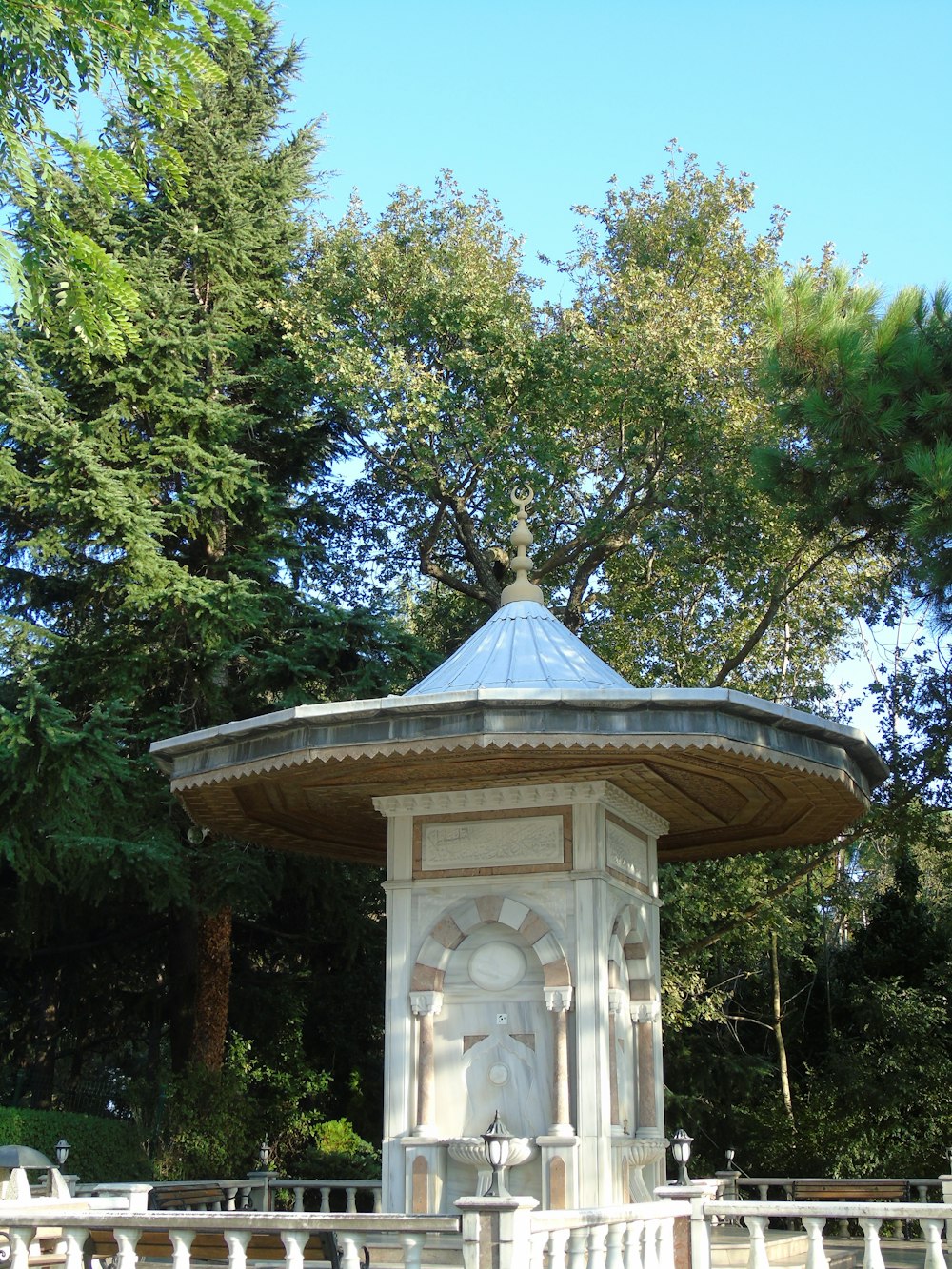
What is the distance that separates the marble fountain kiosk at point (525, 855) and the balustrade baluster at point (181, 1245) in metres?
3.41

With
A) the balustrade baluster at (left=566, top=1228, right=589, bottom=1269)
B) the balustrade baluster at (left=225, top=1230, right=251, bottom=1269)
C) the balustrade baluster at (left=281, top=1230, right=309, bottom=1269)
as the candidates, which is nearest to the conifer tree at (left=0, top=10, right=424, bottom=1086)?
the balustrade baluster at (left=225, top=1230, right=251, bottom=1269)

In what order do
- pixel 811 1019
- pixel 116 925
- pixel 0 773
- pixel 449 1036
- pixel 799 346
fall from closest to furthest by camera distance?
pixel 449 1036 → pixel 799 346 → pixel 0 773 → pixel 116 925 → pixel 811 1019

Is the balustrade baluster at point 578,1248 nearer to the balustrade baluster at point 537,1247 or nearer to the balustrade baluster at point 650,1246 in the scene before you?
the balustrade baluster at point 537,1247

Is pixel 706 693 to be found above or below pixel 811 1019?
above

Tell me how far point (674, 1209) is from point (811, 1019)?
15979 mm

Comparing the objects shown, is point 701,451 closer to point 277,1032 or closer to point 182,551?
point 182,551

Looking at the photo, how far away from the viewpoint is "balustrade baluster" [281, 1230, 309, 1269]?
7.52 meters

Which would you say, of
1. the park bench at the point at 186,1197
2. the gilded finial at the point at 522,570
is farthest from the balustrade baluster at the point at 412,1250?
the gilded finial at the point at 522,570

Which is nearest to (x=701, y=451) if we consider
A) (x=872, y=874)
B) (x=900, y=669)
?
(x=900, y=669)

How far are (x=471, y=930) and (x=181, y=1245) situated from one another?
4.22m

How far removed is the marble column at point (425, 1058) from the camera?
11148 mm

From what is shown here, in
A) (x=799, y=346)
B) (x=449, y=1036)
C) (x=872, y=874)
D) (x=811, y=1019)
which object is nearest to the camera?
(x=449, y=1036)

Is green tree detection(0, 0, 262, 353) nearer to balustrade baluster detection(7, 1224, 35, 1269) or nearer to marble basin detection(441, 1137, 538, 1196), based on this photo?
balustrade baluster detection(7, 1224, 35, 1269)

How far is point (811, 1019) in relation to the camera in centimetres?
2388
